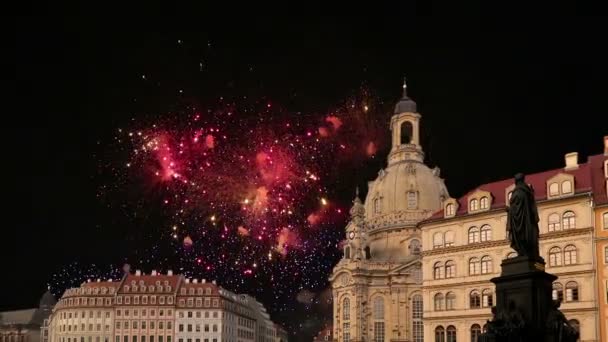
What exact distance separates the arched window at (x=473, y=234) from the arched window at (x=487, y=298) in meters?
4.95

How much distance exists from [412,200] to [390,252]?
28.5 feet

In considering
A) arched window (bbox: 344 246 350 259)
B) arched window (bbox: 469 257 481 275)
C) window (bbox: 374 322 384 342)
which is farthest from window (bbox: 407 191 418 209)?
arched window (bbox: 469 257 481 275)

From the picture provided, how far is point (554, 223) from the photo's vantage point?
209 ft

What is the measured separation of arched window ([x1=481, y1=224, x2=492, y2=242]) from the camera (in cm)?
6794

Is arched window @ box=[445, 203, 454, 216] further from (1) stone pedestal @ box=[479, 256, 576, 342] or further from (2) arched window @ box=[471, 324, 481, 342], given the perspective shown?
(1) stone pedestal @ box=[479, 256, 576, 342]

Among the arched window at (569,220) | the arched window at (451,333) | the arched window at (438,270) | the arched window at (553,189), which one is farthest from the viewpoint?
the arched window at (438,270)

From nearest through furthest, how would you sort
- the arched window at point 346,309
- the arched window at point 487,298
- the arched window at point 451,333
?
1. the arched window at point 487,298
2. the arched window at point 451,333
3. the arched window at point 346,309

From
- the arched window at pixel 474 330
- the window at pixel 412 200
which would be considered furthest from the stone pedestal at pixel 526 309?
the window at pixel 412 200

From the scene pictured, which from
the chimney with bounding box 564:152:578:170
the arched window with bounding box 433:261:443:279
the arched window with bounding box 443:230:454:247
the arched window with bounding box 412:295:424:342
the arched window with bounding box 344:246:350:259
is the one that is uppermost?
the chimney with bounding box 564:152:578:170

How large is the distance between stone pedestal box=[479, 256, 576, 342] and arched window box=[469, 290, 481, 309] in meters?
45.1

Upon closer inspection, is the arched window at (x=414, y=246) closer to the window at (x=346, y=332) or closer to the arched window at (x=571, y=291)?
the window at (x=346, y=332)

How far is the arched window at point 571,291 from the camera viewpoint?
201 ft

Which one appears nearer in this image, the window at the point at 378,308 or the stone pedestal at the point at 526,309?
the stone pedestal at the point at 526,309

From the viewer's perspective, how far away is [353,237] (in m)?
106
